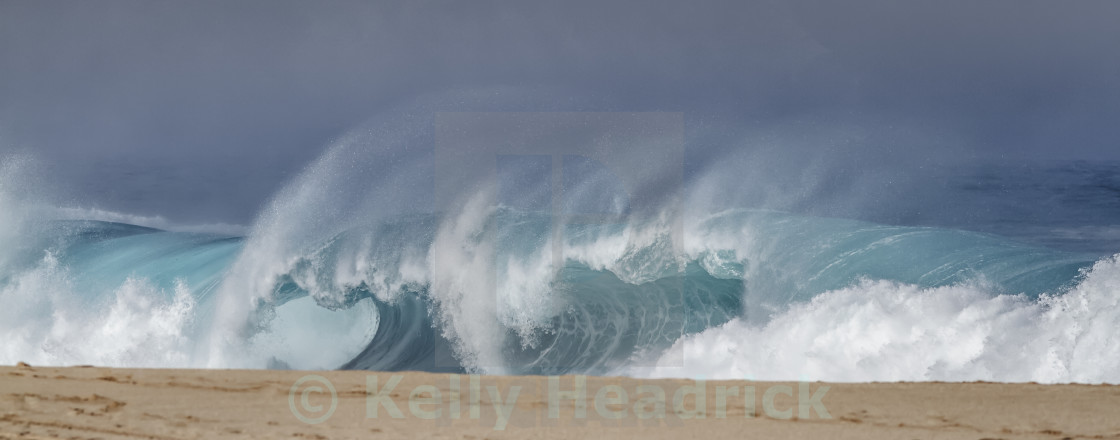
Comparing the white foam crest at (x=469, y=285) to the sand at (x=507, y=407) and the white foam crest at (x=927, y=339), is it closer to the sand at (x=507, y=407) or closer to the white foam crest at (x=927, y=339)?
the white foam crest at (x=927, y=339)

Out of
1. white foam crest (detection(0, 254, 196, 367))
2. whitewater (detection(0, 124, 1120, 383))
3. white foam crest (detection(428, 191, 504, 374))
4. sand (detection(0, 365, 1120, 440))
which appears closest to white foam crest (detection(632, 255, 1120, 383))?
whitewater (detection(0, 124, 1120, 383))

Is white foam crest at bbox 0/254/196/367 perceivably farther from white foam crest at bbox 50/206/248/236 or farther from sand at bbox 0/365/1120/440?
white foam crest at bbox 50/206/248/236

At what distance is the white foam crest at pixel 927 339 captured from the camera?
3.73 metres

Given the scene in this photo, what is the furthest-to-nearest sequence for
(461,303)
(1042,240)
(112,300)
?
(1042,240)
(112,300)
(461,303)

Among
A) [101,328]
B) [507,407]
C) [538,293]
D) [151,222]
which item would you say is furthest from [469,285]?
[151,222]

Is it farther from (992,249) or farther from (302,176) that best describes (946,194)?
→ (302,176)

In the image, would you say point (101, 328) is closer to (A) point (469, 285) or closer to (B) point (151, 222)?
(A) point (469, 285)

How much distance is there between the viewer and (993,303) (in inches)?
Answer: 160

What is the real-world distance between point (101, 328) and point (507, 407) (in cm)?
368

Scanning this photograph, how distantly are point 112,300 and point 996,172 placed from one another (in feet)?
25.2

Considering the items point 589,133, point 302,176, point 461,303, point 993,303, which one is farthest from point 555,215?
point 993,303

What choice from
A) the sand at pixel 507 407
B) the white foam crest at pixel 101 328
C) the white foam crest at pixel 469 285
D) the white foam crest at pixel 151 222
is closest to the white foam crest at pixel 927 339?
the white foam crest at pixel 469 285

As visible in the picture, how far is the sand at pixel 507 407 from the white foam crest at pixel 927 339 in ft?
4.11

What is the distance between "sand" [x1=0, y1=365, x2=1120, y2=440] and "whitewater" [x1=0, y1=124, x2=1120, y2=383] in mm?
1530
